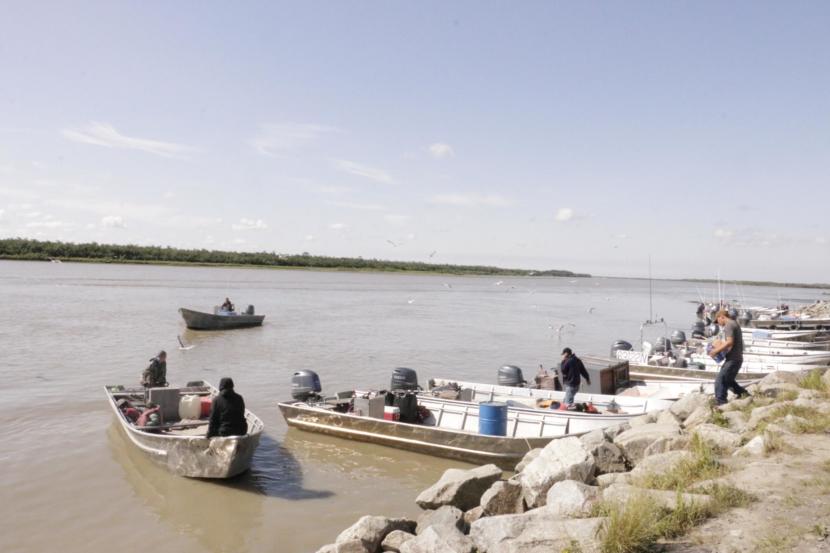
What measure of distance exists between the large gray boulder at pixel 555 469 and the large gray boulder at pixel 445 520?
103 centimetres

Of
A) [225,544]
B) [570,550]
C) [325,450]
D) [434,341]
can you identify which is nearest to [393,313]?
[434,341]

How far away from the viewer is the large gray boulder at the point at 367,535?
7473mm

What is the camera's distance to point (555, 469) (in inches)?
329

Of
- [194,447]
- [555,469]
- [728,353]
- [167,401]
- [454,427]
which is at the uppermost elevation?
[728,353]

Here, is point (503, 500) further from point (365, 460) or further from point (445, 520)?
point (365, 460)

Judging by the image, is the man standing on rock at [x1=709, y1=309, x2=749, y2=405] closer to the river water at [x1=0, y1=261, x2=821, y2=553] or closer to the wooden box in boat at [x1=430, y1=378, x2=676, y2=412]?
the wooden box in boat at [x1=430, y1=378, x2=676, y2=412]

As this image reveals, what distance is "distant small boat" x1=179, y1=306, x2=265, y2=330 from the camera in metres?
35.4

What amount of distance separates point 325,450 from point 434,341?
2076 cm

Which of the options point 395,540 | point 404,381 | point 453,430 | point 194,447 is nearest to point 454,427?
point 453,430

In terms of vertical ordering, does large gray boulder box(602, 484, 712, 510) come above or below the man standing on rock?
below

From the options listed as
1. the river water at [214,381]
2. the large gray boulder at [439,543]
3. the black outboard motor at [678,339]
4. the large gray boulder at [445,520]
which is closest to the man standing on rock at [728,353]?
the river water at [214,381]

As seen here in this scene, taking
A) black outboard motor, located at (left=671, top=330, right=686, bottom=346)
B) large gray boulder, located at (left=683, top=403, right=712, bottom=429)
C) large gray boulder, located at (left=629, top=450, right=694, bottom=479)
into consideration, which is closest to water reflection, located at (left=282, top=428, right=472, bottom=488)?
large gray boulder, located at (left=683, top=403, right=712, bottom=429)

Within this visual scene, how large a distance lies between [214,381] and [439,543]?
17163 millimetres

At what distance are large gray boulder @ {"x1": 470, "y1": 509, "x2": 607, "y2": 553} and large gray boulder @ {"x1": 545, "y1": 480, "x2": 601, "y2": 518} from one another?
0.14 metres
